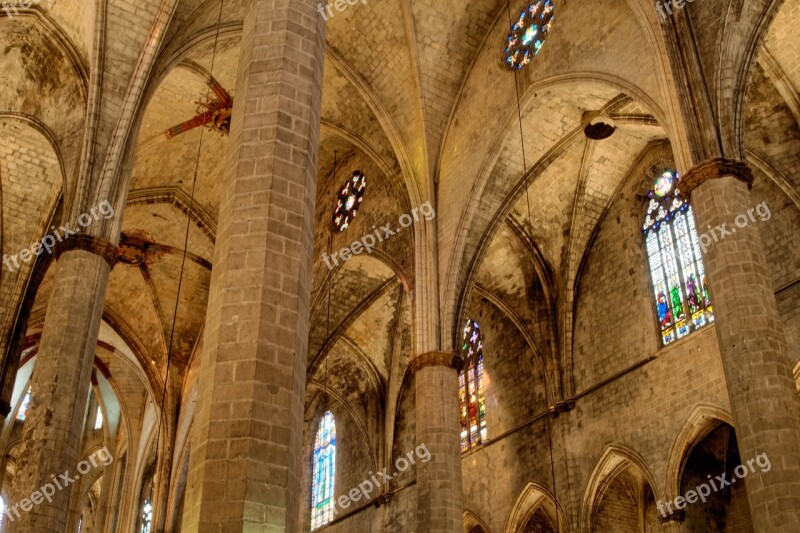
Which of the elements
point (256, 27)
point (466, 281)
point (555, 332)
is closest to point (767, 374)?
point (256, 27)

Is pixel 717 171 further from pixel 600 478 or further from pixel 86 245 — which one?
pixel 86 245

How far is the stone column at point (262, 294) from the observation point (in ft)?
21.5

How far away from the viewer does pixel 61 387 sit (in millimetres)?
11734

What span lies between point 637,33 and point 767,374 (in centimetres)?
674

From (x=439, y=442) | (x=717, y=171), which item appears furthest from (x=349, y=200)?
(x=717, y=171)

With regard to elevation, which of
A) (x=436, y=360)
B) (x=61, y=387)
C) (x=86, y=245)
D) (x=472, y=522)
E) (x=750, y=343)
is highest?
(x=86, y=245)

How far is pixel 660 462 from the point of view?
1596 centimetres

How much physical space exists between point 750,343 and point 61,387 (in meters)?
8.74

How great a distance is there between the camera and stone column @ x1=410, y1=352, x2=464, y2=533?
1450cm

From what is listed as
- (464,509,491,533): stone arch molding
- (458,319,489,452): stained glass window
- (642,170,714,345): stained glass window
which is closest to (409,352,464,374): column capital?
(642,170,714,345): stained glass window

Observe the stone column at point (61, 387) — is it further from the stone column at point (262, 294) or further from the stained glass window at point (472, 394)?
the stained glass window at point (472, 394)

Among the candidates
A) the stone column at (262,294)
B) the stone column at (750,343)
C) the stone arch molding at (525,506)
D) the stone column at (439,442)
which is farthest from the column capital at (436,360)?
the stone column at (262,294)

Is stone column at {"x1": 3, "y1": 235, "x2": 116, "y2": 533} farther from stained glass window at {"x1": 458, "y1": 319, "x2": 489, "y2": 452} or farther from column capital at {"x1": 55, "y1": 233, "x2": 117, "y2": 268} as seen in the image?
stained glass window at {"x1": 458, "y1": 319, "x2": 489, "y2": 452}

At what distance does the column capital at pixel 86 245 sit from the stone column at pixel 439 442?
19.5 feet
